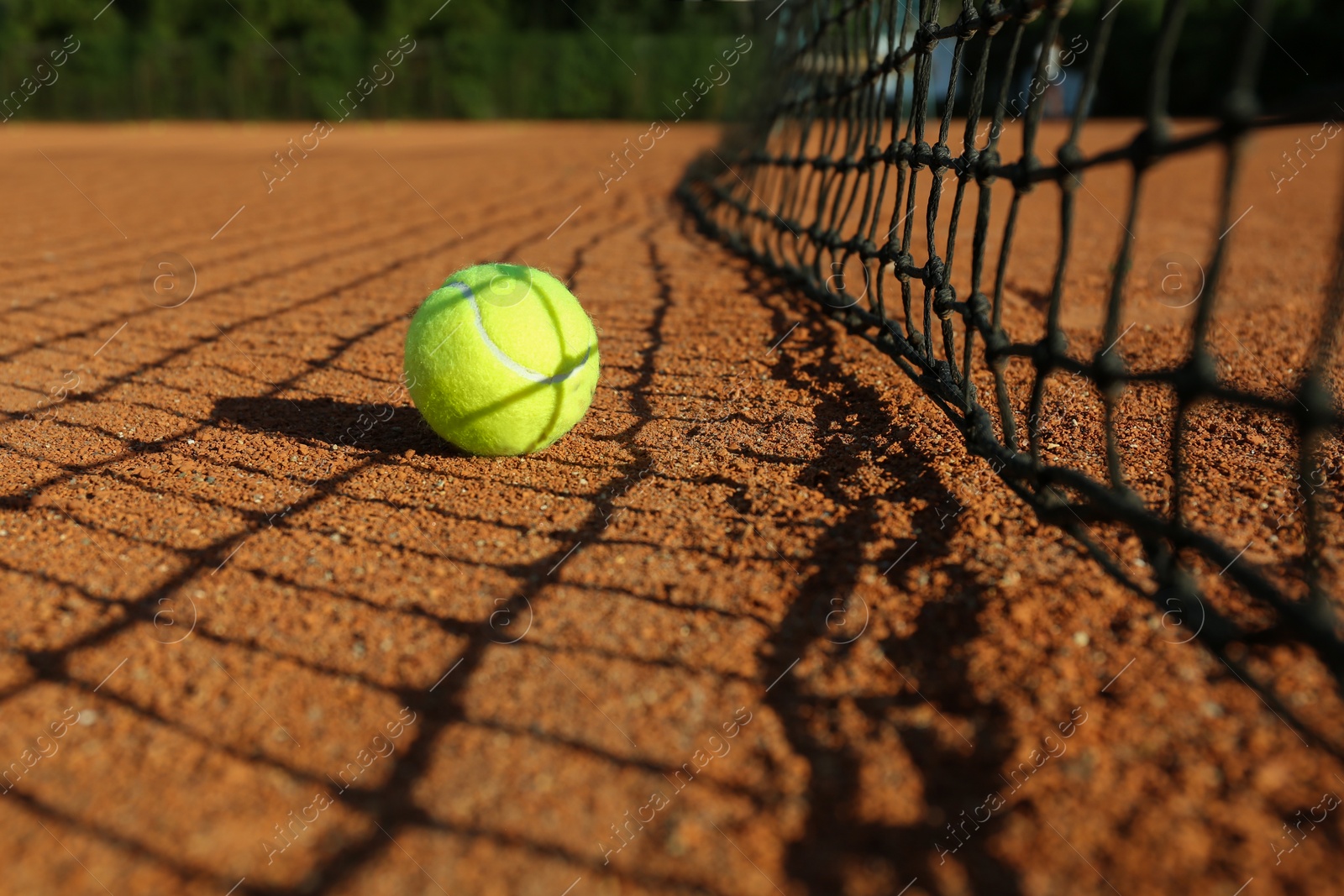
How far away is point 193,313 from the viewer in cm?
424

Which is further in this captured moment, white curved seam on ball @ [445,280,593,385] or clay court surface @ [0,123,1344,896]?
white curved seam on ball @ [445,280,593,385]

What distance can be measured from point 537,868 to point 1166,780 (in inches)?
36.3

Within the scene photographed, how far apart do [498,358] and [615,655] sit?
0.94m

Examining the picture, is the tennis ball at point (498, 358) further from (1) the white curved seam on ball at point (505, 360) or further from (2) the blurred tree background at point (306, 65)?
(2) the blurred tree background at point (306, 65)

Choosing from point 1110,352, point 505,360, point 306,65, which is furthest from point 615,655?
point 306,65

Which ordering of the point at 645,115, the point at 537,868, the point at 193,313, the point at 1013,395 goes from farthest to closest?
the point at 645,115
the point at 193,313
the point at 1013,395
the point at 537,868

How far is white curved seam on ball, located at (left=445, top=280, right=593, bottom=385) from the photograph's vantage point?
2.40 m

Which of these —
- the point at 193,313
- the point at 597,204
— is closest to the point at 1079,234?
the point at 597,204

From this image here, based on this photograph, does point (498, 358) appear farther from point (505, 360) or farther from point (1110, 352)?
point (1110, 352)

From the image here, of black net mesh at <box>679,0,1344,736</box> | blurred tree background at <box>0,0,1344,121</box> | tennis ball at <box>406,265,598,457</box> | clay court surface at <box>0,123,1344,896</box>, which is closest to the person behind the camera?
clay court surface at <box>0,123,1344,896</box>

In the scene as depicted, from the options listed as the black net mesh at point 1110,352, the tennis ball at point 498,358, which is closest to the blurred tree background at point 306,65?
the black net mesh at point 1110,352

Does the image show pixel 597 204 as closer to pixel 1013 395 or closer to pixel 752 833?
pixel 1013 395

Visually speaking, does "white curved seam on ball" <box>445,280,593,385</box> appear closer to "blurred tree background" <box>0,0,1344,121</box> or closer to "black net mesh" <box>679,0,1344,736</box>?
"black net mesh" <box>679,0,1344,736</box>

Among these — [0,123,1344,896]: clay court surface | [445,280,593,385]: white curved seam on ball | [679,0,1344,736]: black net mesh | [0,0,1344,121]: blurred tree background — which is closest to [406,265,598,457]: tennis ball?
[445,280,593,385]: white curved seam on ball
